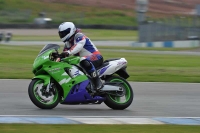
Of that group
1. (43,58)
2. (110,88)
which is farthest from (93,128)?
(110,88)

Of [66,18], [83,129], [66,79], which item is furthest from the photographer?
[66,18]

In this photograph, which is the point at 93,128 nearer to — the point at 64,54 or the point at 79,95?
the point at 79,95

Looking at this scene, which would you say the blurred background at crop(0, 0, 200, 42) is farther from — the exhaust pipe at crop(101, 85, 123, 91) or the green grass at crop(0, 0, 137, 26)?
the exhaust pipe at crop(101, 85, 123, 91)

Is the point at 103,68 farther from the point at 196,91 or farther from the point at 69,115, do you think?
the point at 196,91

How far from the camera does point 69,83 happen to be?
9.27m

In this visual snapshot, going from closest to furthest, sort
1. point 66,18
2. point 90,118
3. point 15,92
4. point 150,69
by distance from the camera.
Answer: point 90,118 < point 15,92 < point 150,69 < point 66,18

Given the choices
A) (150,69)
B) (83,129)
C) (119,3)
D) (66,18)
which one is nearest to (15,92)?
(83,129)

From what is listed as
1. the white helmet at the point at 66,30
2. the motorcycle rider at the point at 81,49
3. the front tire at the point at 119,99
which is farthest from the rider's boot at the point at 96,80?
the white helmet at the point at 66,30

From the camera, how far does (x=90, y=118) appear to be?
859cm

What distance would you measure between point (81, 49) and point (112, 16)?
5632cm

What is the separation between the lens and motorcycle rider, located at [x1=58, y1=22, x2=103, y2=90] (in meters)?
9.20

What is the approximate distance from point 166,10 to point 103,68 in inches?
2835

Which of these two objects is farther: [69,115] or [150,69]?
[150,69]

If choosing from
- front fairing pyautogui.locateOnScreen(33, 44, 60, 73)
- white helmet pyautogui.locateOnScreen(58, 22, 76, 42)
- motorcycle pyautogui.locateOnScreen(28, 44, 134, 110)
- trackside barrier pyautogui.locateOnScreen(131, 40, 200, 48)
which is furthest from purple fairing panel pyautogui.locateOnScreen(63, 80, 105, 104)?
trackside barrier pyautogui.locateOnScreen(131, 40, 200, 48)
